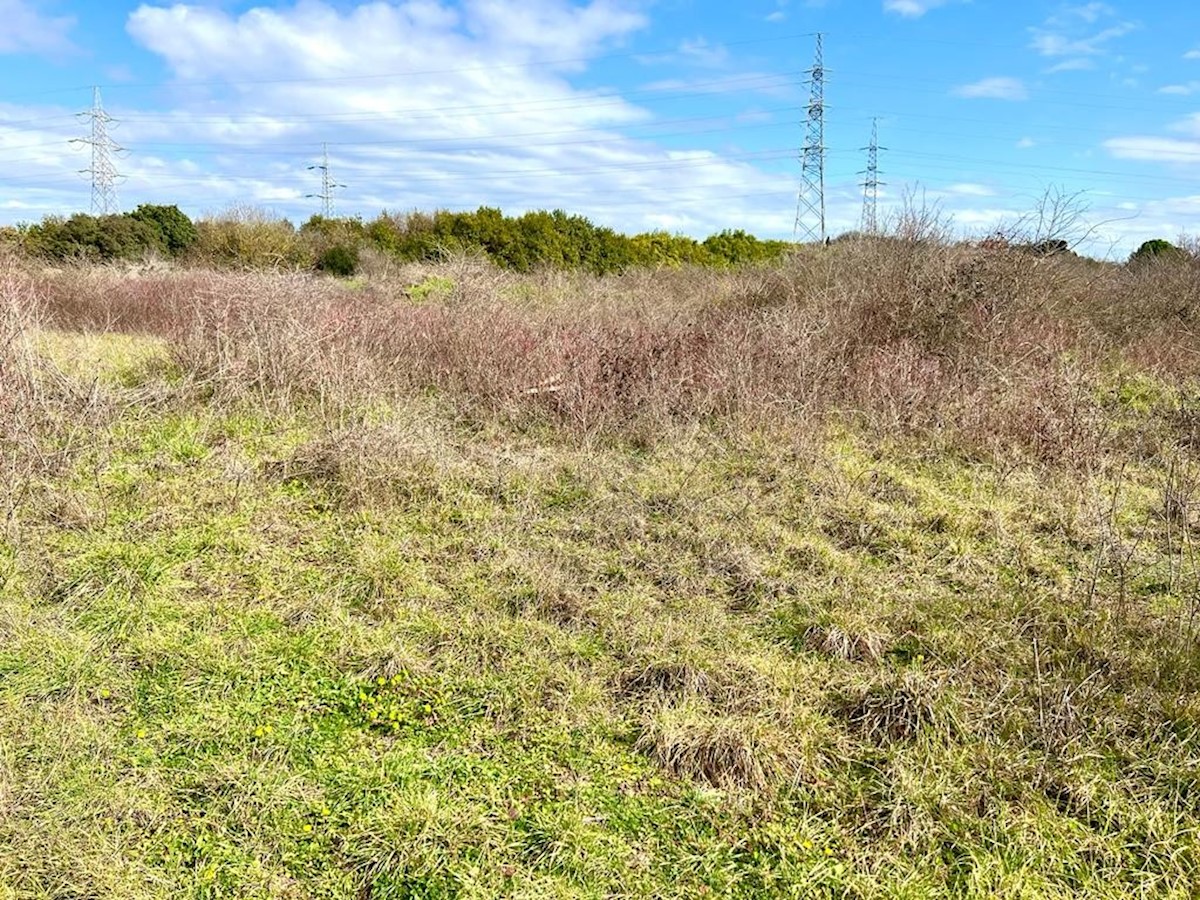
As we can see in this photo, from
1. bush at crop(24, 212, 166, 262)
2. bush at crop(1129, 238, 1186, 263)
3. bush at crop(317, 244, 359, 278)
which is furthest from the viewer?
bush at crop(317, 244, 359, 278)

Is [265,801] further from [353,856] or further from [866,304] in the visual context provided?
[866,304]

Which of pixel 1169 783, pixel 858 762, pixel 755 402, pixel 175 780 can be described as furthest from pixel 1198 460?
pixel 175 780

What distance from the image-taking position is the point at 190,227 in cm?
2005

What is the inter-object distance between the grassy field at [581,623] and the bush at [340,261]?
454 inches

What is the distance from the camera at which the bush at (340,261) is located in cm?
1839

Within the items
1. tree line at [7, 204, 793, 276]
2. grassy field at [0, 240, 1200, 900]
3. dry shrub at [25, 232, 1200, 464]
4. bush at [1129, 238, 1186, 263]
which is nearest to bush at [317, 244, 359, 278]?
tree line at [7, 204, 793, 276]

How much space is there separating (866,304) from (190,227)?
18887 mm

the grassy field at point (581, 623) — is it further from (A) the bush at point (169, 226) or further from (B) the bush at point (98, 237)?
(A) the bush at point (169, 226)

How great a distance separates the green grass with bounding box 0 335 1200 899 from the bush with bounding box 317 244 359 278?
14.2m

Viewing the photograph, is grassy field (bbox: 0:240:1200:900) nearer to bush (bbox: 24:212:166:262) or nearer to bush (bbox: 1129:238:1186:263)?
bush (bbox: 1129:238:1186:263)

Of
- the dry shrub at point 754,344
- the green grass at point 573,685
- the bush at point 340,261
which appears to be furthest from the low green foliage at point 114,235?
the green grass at point 573,685

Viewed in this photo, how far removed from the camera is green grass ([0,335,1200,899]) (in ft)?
7.43

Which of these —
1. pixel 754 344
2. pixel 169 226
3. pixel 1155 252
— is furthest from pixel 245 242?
pixel 1155 252

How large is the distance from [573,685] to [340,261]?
58.0ft
